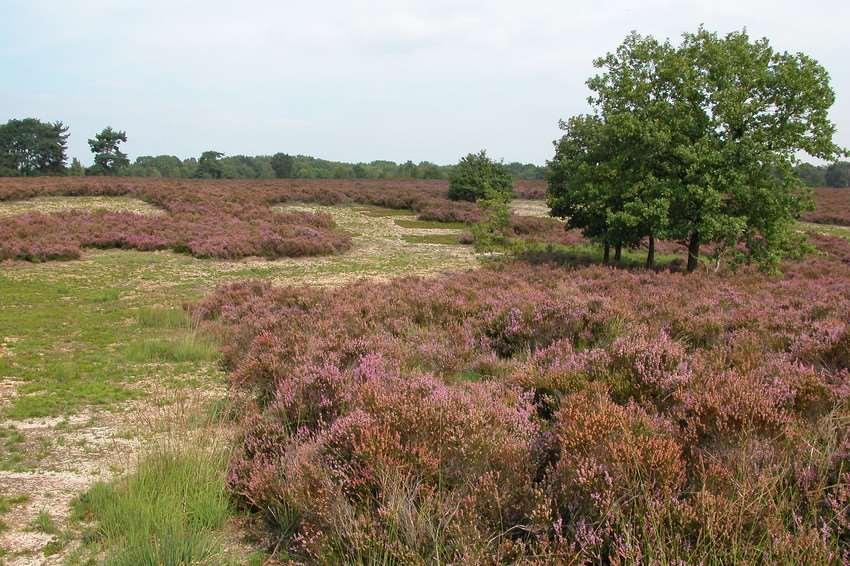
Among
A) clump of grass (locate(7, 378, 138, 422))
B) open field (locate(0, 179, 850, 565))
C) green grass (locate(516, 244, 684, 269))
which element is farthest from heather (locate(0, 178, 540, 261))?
clump of grass (locate(7, 378, 138, 422))

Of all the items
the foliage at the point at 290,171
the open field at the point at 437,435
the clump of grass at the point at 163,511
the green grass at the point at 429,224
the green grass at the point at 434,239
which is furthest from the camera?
the foliage at the point at 290,171

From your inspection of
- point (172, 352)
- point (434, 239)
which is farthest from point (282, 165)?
point (172, 352)

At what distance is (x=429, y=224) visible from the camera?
4306 centimetres

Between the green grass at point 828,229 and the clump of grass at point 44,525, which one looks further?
the green grass at point 828,229

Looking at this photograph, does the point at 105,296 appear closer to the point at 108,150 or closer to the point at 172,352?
the point at 172,352

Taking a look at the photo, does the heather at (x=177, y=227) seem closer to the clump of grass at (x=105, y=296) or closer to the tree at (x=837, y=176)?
the clump of grass at (x=105, y=296)

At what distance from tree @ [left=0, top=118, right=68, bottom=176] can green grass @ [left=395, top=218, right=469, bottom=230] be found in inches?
2598

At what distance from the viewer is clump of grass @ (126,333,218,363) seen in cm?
1064

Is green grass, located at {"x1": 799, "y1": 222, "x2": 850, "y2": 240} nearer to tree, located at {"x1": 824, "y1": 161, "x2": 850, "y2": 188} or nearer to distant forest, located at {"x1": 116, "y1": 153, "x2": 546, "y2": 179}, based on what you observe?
distant forest, located at {"x1": 116, "y1": 153, "x2": 546, "y2": 179}

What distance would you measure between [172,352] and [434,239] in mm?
25081

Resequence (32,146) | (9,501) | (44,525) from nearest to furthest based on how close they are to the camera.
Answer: (44,525) < (9,501) < (32,146)

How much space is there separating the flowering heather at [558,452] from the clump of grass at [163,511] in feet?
0.98

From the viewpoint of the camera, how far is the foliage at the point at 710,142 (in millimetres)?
18766

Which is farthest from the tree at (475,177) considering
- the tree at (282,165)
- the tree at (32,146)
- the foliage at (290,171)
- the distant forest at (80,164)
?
the tree at (282,165)
